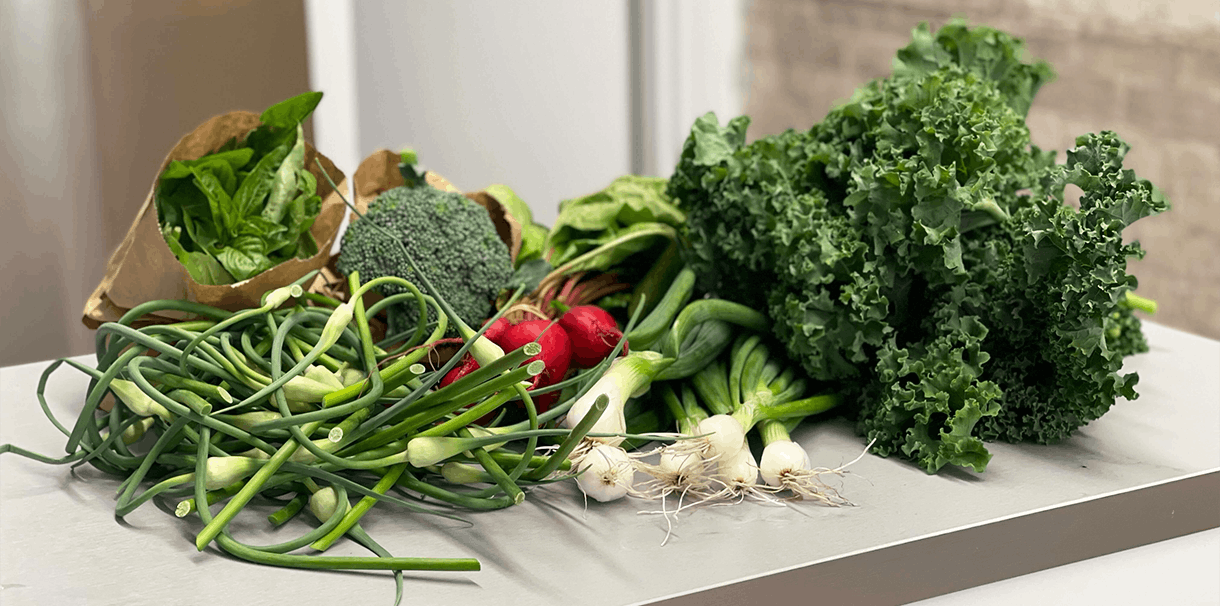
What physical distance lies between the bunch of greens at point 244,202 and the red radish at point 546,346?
0.29 meters

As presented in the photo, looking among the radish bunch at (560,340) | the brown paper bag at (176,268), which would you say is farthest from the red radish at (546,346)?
the brown paper bag at (176,268)

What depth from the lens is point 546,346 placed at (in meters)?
0.95

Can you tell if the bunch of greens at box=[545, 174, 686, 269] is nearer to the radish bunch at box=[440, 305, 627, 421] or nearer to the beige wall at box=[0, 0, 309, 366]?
the radish bunch at box=[440, 305, 627, 421]

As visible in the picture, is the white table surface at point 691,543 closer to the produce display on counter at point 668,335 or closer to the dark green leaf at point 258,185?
the produce display on counter at point 668,335

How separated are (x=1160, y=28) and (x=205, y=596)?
225 cm

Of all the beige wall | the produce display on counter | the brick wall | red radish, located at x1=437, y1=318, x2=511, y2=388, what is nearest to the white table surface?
the produce display on counter

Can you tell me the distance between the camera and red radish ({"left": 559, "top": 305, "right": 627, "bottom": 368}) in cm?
98

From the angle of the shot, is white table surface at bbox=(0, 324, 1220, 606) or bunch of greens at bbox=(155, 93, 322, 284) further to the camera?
bunch of greens at bbox=(155, 93, 322, 284)

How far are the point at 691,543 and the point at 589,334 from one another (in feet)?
0.87

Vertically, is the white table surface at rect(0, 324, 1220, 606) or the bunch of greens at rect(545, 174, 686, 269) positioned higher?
the bunch of greens at rect(545, 174, 686, 269)

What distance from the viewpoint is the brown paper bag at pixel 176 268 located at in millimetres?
992

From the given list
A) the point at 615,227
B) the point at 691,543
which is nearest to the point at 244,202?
the point at 615,227

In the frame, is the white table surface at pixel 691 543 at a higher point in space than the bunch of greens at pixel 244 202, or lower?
lower

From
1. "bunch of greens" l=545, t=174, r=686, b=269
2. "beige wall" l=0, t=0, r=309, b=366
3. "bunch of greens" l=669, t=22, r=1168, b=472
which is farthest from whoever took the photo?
"beige wall" l=0, t=0, r=309, b=366
